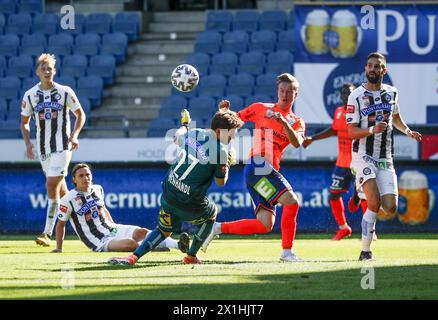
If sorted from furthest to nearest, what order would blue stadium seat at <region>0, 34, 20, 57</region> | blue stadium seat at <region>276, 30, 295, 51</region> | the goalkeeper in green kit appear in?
blue stadium seat at <region>0, 34, 20, 57</region>
blue stadium seat at <region>276, 30, 295, 51</region>
the goalkeeper in green kit

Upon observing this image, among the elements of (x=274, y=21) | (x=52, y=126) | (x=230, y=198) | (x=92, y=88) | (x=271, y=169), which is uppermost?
(x=274, y=21)

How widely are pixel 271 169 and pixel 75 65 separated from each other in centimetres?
1491

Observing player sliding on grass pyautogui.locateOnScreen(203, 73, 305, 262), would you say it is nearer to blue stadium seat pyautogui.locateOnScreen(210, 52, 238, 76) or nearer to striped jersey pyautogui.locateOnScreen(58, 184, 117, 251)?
striped jersey pyautogui.locateOnScreen(58, 184, 117, 251)

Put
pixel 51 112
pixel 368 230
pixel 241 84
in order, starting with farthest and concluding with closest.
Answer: pixel 241 84 → pixel 51 112 → pixel 368 230

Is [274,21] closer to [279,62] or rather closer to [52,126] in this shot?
[279,62]

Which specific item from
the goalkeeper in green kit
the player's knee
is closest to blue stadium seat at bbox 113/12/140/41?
the player's knee

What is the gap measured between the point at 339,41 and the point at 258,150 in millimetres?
10413

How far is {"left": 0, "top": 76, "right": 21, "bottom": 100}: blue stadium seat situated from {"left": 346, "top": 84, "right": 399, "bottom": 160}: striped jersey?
14.7 meters

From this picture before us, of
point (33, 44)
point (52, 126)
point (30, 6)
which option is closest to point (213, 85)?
point (33, 44)

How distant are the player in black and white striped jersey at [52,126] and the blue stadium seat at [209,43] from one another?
1127 centimetres

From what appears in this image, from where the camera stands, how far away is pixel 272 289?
980 centimetres

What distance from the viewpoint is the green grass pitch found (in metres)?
9.46
